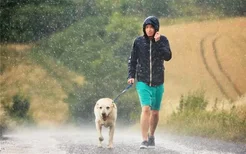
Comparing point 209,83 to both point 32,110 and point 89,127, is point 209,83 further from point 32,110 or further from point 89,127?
point 32,110

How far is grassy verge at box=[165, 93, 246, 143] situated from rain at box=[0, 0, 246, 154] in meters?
0.01

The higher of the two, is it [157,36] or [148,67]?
[157,36]

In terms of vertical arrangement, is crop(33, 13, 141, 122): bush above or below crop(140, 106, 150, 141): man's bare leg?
above

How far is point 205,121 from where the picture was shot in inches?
400

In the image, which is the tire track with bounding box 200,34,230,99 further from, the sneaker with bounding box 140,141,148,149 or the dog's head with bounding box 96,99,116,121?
the dog's head with bounding box 96,99,116,121

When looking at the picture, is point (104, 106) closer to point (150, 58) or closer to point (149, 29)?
point (150, 58)

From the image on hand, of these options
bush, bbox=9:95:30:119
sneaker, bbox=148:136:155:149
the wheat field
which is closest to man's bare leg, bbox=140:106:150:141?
sneaker, bbox=148:136:155:149

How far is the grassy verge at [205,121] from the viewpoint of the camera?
9672mm

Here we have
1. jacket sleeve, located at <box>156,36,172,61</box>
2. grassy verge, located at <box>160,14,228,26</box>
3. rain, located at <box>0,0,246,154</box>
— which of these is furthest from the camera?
grassy verge, located at <box>160,14,228,26</box>

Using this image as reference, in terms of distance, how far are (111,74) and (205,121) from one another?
8.56ft

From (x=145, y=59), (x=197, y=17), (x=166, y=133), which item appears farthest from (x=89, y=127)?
(x=145, y=59)

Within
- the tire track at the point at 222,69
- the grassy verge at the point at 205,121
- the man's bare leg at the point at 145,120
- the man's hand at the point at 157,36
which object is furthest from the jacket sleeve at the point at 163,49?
the tire track at the point at 222,69

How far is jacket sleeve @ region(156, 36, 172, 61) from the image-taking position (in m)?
8.63

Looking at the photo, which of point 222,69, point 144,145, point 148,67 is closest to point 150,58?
point 148,67
